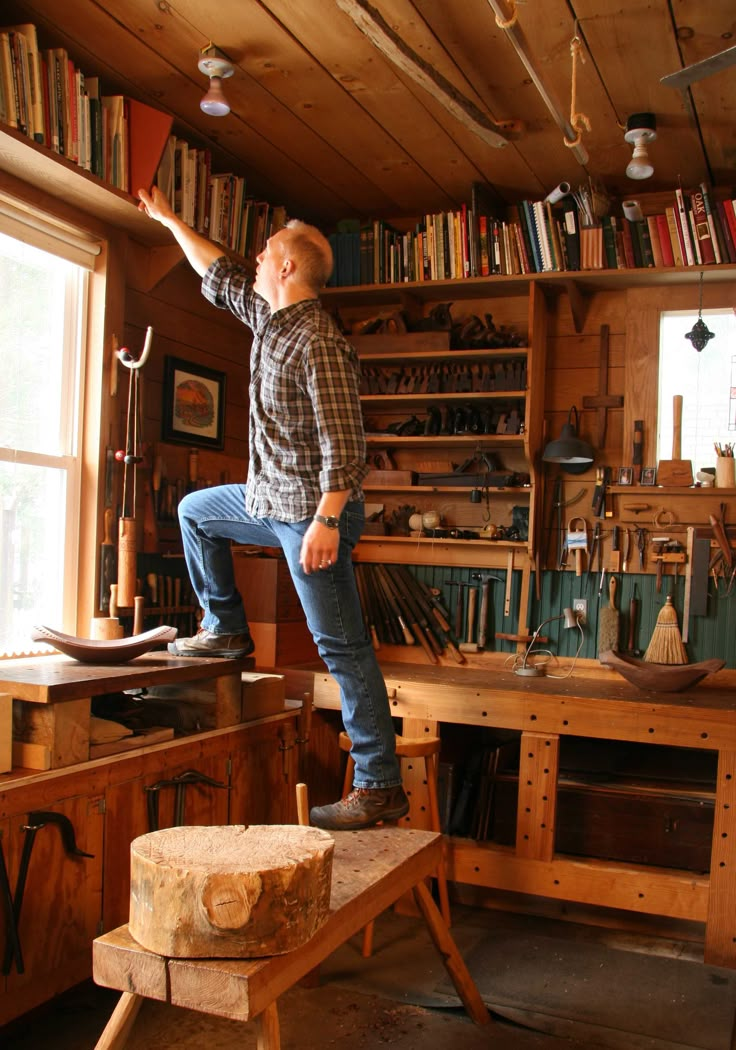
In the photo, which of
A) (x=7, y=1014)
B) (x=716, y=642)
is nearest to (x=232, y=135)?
(x=716, y=642)

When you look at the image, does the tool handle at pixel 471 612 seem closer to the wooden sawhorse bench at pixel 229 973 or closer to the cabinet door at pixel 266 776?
the cabinet door at pixel 266 776

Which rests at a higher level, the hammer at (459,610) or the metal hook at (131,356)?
the metal hook at (131,356)

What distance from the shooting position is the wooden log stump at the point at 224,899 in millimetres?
1632

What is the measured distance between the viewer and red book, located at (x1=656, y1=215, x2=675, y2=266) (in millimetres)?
3828

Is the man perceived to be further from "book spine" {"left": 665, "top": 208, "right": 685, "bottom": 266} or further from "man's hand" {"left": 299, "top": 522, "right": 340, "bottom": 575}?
"book spine" {"left": 665, "top": 208, "right": 685, "bottom": 266}

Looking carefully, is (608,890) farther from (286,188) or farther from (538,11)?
(286,188)

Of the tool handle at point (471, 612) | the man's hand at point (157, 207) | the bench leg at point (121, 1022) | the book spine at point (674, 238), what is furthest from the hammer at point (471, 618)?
the bench leg at point (121, 1022)

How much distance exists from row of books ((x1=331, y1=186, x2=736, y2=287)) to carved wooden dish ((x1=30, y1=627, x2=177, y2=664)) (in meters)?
2.11

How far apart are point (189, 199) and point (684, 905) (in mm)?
3021

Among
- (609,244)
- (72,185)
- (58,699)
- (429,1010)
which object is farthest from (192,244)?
(429,1010)

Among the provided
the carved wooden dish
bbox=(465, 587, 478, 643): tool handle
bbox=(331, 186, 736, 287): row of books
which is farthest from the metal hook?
bbox=(465, 587, 478, 643): tool handle

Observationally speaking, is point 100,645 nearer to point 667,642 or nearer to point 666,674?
point 666,674

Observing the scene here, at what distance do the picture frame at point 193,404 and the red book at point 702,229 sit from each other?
204 cm

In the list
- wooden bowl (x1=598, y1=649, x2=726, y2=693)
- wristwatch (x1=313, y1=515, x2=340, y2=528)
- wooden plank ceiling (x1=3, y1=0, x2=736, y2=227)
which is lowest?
wooden bowl (x1=598, y1=649, x2=726, y2=693)
